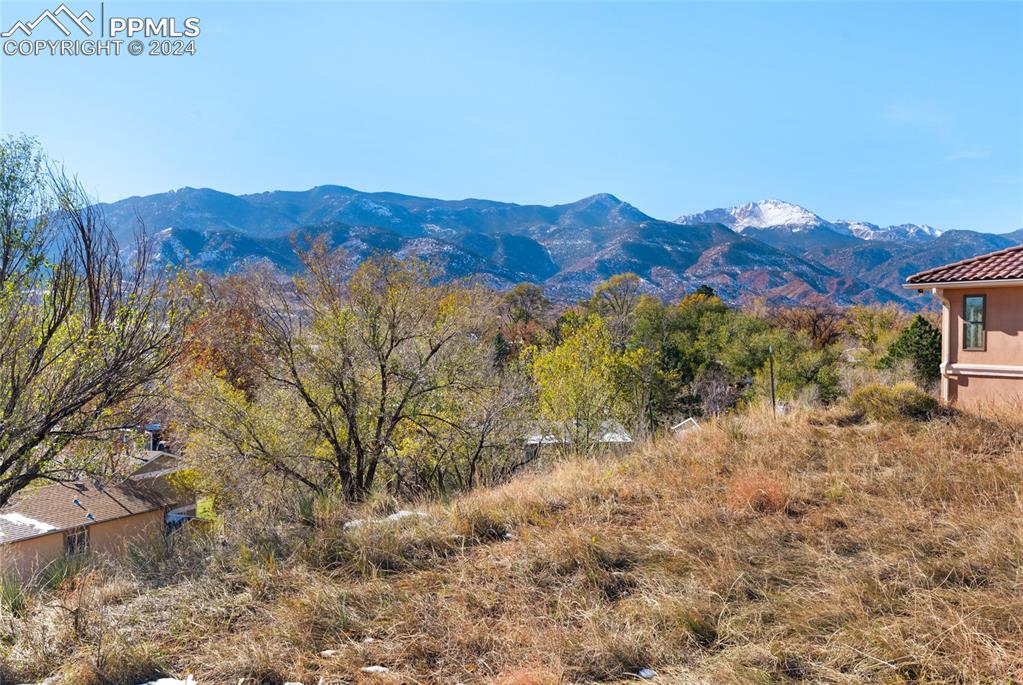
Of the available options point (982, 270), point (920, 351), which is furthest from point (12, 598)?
point (920, 351)

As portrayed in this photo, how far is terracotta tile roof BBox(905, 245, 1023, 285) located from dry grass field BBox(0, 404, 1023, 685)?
964 cm

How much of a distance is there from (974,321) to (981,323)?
0.55 ft

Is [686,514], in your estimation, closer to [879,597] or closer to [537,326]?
[879,597]

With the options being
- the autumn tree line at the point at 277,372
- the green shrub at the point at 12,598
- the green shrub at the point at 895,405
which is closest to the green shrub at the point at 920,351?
the autumn tree line at the point at 277,372

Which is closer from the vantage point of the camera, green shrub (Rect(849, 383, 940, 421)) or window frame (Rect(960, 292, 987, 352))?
green shrub (Rect(849, 383, 940, 421))

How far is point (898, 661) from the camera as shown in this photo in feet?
9.53

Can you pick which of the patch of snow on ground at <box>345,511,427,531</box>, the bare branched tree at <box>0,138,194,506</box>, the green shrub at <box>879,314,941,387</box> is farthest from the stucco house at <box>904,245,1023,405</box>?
the bare branched tree at <box>0,138,194,506</box>

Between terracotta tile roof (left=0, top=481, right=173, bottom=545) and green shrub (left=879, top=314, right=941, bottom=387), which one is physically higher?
green shrub (left=879, top=314, right=941, bottom=387)

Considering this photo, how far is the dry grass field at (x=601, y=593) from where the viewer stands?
3.15 m

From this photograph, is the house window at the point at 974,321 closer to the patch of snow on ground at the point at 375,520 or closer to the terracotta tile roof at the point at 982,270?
the terracotta tile roof at the point at 982,270

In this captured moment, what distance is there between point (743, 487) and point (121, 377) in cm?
615

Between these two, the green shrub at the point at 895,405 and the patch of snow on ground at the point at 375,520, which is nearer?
the patch of snow on ground at the point at 375,520

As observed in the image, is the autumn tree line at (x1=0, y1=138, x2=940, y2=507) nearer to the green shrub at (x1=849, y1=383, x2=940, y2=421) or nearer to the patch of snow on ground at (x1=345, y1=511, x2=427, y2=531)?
the patch of snow on ground at (x1=345, y1=511, x2=427, y2=531)

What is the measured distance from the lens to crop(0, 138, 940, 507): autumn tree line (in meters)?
6.20
